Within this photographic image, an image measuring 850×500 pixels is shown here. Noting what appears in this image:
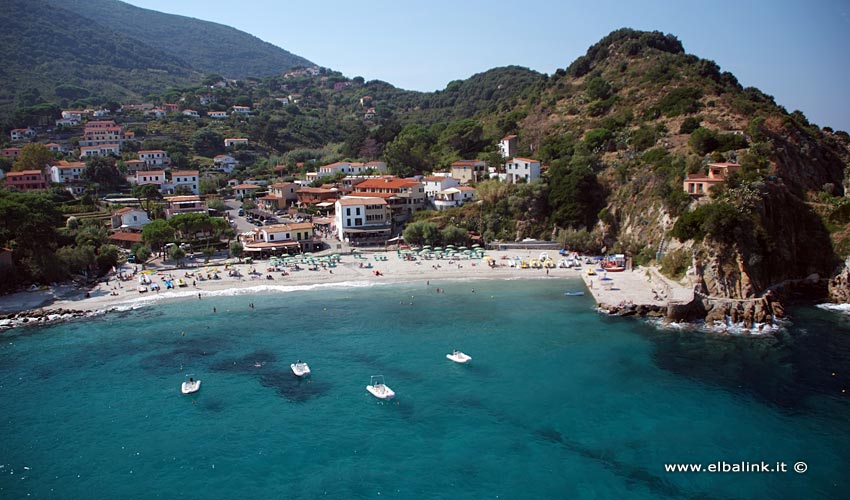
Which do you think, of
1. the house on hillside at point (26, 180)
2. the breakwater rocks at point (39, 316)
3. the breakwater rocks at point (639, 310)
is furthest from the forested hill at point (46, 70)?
the breakwater rocks at point (639, 310)

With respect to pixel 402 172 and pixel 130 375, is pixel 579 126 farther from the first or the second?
pixel 130 375

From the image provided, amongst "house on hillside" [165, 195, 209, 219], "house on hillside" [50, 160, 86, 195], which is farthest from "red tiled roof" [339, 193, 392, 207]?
"house on hillside" [50, 160, 86, 195]

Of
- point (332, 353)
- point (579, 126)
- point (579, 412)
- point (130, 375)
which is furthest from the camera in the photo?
point (579, 126)

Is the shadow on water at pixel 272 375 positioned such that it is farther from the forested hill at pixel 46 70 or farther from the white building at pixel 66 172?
the forested hill at pixel 46 70

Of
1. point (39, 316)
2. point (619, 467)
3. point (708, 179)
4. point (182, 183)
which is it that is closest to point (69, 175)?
point (182, 183)

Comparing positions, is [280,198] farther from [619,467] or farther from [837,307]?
[619,467]

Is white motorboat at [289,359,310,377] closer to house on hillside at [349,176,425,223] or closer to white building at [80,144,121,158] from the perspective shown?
house on hillside at [349,176,425,223]

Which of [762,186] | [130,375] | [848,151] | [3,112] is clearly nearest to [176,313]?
[130,375]
